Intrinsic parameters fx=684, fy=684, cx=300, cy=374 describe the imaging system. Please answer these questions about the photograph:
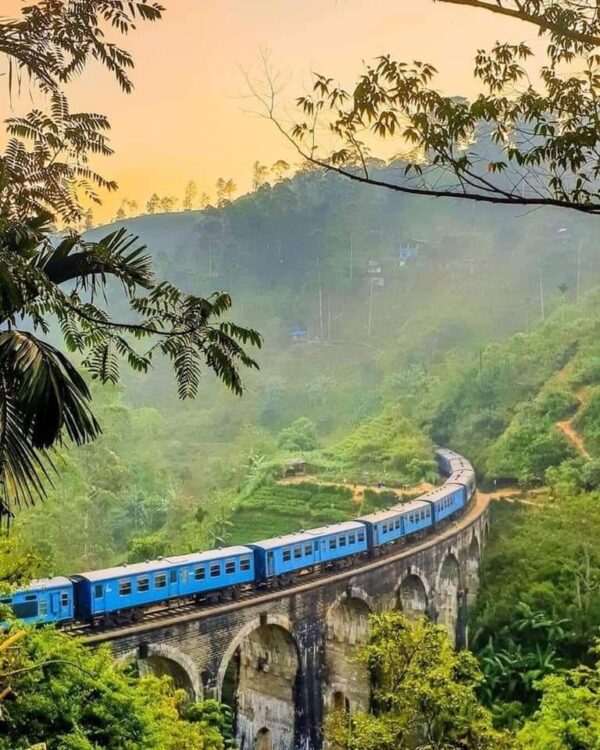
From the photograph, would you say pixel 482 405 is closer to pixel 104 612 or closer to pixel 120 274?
pixel 104 612

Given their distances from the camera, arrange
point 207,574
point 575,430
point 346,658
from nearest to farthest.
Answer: point 207,574
point 346,658
point 575,430

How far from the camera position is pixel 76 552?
2806 centimetres

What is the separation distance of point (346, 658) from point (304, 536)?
3.41 metres

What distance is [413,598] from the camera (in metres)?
19.2

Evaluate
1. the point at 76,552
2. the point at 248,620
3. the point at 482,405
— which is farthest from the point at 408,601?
the point at 482,405

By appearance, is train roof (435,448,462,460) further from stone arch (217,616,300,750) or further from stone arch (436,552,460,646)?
stone arch (217,616,300,750)

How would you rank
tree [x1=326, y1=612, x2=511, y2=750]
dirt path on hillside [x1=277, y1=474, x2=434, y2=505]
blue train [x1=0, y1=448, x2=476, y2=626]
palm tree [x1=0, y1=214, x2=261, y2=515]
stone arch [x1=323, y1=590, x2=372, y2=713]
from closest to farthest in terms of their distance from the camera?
1. palm tree [x1=0, y1=214, x2=261, y2=515]
2. tree [x1=326, y1=612, x2=511, y2=750]
3. blue train [x1=0, y1=448, x2=476, y2=626]
4. stone arch [x1=323, y1=590, x2=372, y2=713]
5. dirt path on hillside [x1=277, y1=474, x2=434, y2=505]

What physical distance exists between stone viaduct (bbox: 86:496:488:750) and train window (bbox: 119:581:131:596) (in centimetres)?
84

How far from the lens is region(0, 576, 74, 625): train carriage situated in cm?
1084

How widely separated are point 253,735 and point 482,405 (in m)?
25.9

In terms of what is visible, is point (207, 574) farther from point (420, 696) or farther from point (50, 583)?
point (420, 696)

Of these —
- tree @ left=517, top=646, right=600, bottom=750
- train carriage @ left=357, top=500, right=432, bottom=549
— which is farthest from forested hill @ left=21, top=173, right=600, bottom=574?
tree @ left=517, top=646, right=600, bottom=750

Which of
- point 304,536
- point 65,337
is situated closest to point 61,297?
point 65,337

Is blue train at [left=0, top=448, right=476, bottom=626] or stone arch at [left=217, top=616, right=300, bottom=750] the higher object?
blue train at [left=0, top=448, right=476, bottom=626]
